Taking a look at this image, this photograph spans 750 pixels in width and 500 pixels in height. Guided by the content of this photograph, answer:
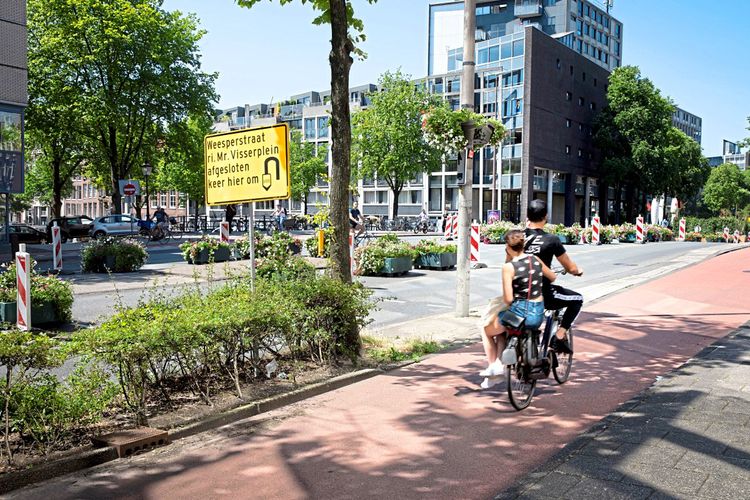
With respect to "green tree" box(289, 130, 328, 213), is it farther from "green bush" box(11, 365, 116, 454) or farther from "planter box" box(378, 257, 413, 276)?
"green bush" box(11, 365, 116, 454)

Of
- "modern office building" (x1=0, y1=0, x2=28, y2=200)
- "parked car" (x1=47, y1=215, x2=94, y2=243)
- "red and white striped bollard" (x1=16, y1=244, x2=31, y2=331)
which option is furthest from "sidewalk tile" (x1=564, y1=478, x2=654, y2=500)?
"parked car" (x1=47, y1=215, x2=94, y2=243)

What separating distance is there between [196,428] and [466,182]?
6.95 meters

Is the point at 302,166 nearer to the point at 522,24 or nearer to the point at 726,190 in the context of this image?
the point at 522,24

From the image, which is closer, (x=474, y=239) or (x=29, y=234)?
(x=474, y=239)

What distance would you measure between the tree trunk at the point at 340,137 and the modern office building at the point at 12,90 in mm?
18834

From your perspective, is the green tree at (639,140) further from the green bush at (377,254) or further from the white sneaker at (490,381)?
the white sneaker at (490,381)

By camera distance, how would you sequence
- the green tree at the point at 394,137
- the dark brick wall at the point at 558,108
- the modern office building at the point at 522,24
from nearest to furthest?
the green tree at the point at 394,137 < the dark brick wall at the point at 558,108 < the modern office building at the point at 522,24

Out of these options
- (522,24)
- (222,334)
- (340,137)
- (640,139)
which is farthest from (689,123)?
(222,334)

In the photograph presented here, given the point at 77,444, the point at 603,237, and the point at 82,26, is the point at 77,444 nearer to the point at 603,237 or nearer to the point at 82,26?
the point at 82,26

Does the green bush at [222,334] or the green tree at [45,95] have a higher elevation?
the green tree at [45,95]

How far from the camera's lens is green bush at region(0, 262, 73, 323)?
9953 millimetres

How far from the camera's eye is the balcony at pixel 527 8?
79.4 metres

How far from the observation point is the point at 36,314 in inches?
392

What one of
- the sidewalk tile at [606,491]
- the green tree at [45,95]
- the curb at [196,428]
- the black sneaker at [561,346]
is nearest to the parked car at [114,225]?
the green tree at [45,95]
